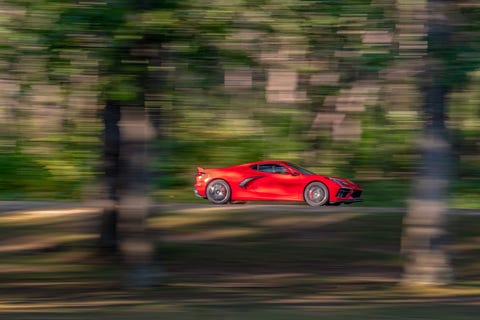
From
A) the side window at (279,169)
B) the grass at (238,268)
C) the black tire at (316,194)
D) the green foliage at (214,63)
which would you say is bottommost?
the grass at (238,268)

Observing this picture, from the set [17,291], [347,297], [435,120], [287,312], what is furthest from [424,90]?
[17,291]

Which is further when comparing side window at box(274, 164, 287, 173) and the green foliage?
side window at box(274, 164, 287, 173)

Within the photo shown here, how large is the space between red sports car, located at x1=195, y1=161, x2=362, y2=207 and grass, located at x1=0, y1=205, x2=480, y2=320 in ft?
5.81

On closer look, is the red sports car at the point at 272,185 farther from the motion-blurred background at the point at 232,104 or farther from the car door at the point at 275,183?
the motion-blurred background at the point at 232,104

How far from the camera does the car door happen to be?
2377 cm

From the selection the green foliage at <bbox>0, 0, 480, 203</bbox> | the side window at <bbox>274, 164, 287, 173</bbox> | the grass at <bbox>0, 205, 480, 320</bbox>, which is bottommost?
the grass at <bbox>0, 205, 480, 320</bbox>

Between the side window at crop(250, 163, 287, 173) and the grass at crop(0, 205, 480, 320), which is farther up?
the side window at crop(250, 163, 287, 173)

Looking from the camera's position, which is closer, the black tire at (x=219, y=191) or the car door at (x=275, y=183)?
the black tire at (x=219, y=191)

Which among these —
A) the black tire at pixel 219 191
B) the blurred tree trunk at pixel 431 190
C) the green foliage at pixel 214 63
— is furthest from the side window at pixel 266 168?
the blurred tree trunk at pixel 431 190

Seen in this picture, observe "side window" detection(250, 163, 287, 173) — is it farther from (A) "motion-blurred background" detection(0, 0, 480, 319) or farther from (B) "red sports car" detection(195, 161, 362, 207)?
(A) "motion-blurred background" detection(0, 0, 480, 319)

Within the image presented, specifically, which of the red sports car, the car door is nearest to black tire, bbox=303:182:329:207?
the red sports car

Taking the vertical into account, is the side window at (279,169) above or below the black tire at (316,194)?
above

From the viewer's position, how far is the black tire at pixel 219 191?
23.6 metres

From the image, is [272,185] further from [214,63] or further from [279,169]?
[214,63]
